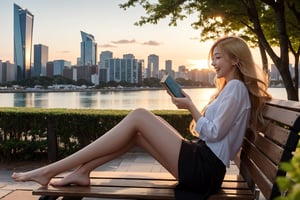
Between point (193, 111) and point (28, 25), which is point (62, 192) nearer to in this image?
point (193, 111)

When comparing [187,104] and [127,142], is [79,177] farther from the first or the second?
[187,104]

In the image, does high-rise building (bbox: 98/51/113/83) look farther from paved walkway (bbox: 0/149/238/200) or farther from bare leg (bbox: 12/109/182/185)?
bare leg (bbox: 12/109/182/185)

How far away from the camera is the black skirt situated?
109 inches

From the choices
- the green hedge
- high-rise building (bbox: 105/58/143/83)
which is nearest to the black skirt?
the green hedge

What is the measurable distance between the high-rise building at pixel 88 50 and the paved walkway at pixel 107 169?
A: 10242 cm

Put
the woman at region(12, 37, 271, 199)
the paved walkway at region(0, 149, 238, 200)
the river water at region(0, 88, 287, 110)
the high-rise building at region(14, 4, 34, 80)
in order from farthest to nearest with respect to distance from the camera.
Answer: the high-rise building at region(14, 4, 34, 80), the river water at region(0, 88, 287, 110), the paved walkway at region(0, 149, 238, 200), the woman at region(12, 37, 271, 199)

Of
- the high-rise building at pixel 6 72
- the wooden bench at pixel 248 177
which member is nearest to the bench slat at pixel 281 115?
the wooden bench at pixel 248 177

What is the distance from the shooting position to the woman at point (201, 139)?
2.87m

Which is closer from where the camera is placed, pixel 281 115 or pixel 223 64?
pixel 281 115

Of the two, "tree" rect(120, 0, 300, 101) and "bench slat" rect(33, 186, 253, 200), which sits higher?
"tree" rect(120, 0, 300, 101)

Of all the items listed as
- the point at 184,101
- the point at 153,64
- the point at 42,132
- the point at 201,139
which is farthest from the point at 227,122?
the point at 153,64

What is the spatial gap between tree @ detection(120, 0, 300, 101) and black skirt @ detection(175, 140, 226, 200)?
8597 millimetres

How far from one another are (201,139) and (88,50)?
117985mm

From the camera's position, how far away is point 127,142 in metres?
3.01
